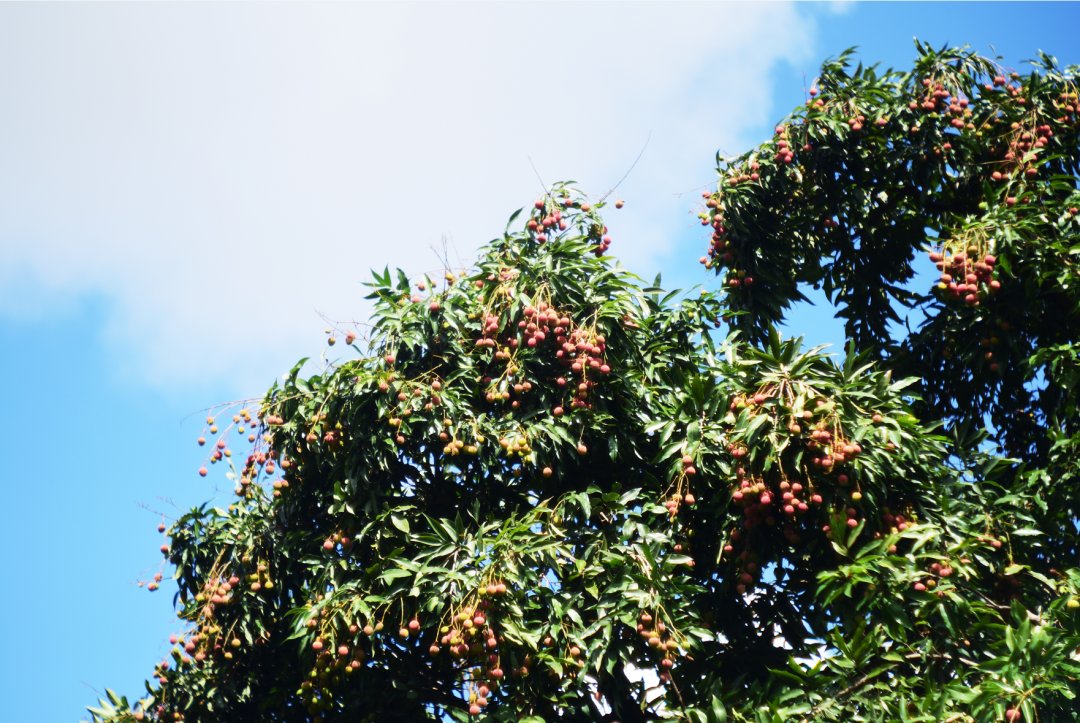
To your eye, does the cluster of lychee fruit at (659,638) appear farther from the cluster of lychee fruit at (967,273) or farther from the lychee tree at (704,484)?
the cluster of lychee fruit at (967,273)

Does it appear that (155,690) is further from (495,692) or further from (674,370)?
(674,370)

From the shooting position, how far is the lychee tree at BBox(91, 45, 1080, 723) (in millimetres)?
4875

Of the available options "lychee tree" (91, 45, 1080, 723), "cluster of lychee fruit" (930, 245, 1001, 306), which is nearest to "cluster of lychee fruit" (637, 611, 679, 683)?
"lychee tree" (91, 45, 1080, 723)

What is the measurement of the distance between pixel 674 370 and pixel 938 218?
87.3 inches

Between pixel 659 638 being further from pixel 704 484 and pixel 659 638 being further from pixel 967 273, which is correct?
pixel 967 273

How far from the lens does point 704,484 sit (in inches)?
217

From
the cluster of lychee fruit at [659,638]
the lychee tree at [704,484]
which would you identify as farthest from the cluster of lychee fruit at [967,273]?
the cluster of lychee fruit at [659,638]

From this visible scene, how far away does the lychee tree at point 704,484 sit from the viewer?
16.0 feet

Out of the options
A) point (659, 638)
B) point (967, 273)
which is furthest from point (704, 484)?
point (967, 273)

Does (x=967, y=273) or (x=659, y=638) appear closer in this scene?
(x=659, y=638)

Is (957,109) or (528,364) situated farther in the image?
(957,109)

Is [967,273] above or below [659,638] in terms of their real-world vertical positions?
above

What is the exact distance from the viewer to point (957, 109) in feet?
21.5

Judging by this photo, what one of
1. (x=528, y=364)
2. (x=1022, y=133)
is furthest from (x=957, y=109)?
(x=528, y=364)
